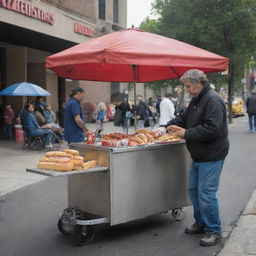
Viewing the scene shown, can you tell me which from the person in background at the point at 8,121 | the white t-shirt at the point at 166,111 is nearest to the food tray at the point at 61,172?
the white t-shirt at the point at 166,111

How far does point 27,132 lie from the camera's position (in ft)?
44.0

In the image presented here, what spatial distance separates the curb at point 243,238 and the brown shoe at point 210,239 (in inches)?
4.5

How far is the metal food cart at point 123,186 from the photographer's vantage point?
5.00 m

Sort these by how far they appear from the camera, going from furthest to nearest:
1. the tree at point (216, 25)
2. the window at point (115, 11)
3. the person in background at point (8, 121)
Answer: the window at point (115, 11) → the tree at point (216, 25) → the person in background at point (8, 121)

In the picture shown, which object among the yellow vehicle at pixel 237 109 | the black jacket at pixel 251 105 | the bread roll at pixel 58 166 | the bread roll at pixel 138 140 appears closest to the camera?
the bread roll at pixel 58 166

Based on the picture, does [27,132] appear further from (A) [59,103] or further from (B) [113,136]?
(A) [59,103]

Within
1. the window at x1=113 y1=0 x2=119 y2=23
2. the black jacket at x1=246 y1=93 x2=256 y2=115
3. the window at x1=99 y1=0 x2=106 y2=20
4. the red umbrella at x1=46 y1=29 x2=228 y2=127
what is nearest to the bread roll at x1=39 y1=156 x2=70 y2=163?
the red umbrella at x1=46 y1=29 x2=228 y2=127

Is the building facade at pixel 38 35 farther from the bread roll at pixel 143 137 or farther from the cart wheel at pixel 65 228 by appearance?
the cart wheel at pixel 65 228

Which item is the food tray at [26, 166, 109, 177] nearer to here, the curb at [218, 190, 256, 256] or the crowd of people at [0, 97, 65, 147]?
the curb at [218, 190, 256, 256]

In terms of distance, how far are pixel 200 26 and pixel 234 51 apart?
2827 mm

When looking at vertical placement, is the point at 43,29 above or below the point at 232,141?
above

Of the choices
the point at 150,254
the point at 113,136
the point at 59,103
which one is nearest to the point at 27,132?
the point at 113,136

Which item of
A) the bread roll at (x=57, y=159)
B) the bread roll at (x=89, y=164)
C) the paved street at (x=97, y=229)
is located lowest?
the paved street at (x=97, y=229)

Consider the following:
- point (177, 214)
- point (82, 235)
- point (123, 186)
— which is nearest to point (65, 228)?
point (82, 235)
